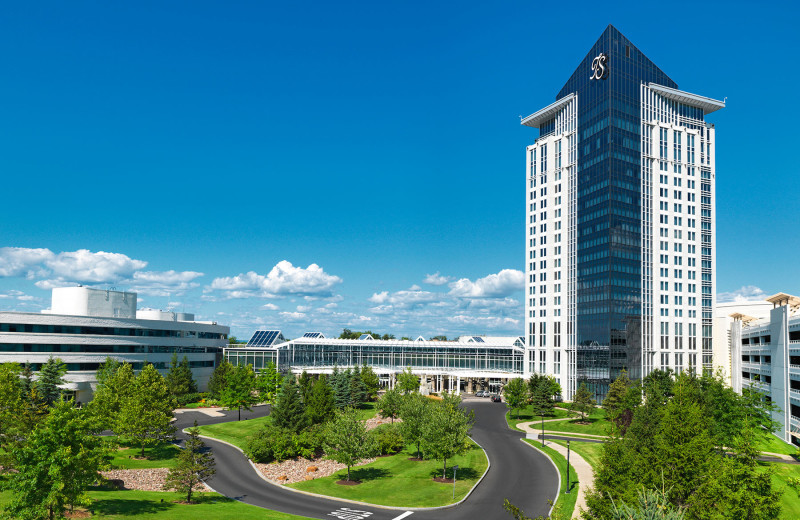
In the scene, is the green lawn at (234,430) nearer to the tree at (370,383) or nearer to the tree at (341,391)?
the tree at (341,391)

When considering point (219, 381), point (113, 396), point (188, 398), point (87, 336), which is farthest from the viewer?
point (219, 381)

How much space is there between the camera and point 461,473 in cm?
5819

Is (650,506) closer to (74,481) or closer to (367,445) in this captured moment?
(74,481)

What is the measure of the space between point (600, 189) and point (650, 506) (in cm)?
10254

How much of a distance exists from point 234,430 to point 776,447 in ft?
219

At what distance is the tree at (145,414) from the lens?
211ft

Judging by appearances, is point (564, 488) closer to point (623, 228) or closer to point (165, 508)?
point (165, 508)

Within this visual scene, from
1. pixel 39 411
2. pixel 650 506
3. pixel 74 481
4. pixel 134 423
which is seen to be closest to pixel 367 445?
pixel 134 423

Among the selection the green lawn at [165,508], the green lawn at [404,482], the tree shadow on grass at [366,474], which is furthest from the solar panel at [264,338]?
the green lawn at [165,508]

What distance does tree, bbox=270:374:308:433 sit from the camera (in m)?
69.8

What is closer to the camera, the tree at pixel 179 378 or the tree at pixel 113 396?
the tree at pixel 113 396

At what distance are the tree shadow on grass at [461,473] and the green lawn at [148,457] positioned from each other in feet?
86.1

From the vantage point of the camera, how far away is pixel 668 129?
120m

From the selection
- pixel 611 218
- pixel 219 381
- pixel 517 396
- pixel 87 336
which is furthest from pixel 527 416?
pixel 87 336
